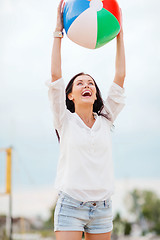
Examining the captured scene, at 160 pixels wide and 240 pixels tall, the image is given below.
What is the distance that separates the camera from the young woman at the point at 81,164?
6.24 ft

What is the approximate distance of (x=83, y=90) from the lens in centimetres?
216

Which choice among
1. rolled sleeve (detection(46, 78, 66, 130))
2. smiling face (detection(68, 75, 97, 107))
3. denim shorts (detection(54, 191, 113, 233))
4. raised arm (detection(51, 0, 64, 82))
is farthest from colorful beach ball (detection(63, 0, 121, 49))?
denim shorts (detection(54, 191, 113, 233))

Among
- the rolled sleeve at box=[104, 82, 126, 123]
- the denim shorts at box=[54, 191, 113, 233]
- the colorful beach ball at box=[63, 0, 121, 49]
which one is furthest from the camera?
the rolled sleeve at box=[104, 82, 126, 123]

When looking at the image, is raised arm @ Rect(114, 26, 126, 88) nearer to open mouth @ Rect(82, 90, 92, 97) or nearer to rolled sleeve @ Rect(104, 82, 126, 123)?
Answer: rolled sleeve @ Rect(104, 82, 126, 123)

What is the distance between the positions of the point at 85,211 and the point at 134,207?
21947 mm

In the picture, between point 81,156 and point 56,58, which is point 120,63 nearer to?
point 56,58

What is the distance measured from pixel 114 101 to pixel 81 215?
753 mm

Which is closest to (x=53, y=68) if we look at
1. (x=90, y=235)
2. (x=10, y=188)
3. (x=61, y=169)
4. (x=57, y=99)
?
(x=57, y=99)

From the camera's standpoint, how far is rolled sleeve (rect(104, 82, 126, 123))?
89.0 inches

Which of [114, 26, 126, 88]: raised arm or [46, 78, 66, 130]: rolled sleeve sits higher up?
[114, 26, 126, 88]: raised arm

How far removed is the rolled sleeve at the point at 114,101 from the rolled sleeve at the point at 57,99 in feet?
1.12

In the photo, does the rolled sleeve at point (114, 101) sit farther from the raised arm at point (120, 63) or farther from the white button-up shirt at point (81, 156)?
the white button-up shirt at point (81, 156)

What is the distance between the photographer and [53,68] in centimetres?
206

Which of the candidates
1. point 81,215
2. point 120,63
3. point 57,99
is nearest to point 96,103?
point 120,63
